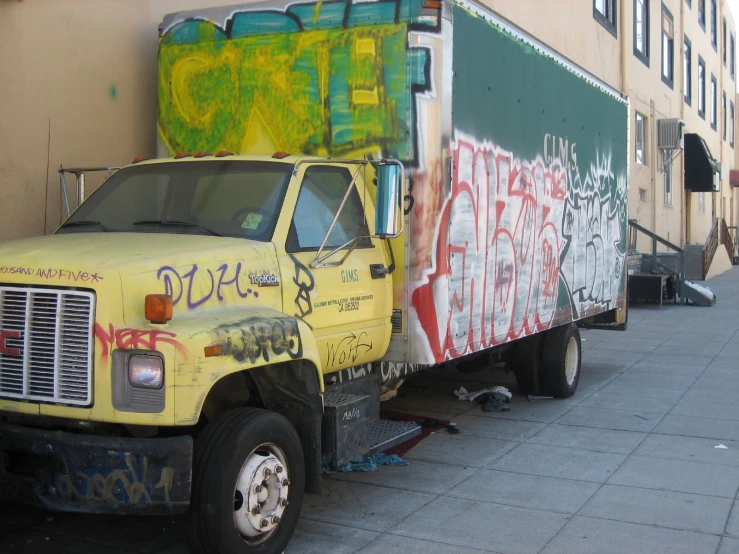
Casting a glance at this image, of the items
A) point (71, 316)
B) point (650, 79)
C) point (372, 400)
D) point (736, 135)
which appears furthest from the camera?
point (736, 135)

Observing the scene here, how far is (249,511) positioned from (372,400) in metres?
1.65

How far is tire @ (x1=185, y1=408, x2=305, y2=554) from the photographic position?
4.37m

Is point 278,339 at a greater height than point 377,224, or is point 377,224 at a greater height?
point 377,224

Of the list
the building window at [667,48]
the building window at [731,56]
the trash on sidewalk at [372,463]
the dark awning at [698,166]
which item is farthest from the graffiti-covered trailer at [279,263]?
the building window at [731,56]

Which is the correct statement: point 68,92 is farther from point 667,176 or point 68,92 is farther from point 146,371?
point 667,176

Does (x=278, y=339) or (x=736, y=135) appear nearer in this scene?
(x=278, y=339)

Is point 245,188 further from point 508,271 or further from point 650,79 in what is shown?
point 650,79

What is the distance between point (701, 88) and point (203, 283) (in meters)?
35.2

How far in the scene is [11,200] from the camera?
7086mm

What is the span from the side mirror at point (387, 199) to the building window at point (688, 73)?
2905 centimetres

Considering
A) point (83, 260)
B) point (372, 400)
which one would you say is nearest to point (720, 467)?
point (372, 400)

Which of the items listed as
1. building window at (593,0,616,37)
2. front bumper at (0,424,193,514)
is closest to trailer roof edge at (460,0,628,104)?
front bumper at (0,424,193,514)

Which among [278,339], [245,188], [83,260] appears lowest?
[278,339]

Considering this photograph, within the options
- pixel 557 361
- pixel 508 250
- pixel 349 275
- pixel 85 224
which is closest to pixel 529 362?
pixel 557 361
